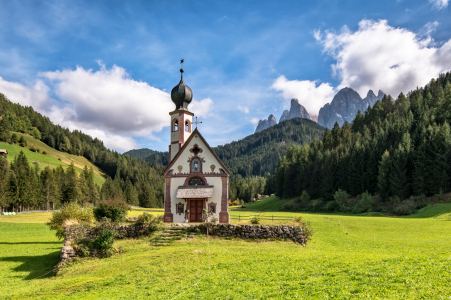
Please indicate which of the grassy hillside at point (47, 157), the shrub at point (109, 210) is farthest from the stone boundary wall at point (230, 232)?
the grassy hillside at point (47, 157)

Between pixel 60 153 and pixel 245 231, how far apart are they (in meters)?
175

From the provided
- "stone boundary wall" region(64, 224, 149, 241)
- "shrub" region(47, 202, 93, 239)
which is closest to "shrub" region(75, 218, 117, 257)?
"stone boundary wall" region(64, 224, 149, 241)

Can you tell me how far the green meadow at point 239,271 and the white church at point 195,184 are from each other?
7174mm

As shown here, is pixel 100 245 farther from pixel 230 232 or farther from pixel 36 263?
pixel 230 232

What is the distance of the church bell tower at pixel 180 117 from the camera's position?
36.3 m

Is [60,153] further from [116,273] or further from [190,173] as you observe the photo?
[116,273]

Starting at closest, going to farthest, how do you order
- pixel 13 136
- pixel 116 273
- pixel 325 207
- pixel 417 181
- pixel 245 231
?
pixel 116 273
pixel 245 231
pixel 417 181
pixel 325 207
pixel 13 136

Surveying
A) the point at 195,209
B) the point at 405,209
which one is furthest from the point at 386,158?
the point at 195,209

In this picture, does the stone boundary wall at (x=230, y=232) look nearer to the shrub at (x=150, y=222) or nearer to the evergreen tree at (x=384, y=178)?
the shrub at (x=150, y=222)

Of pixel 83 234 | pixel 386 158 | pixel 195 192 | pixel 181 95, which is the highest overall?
pixel 181 95

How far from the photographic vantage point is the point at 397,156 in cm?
5956

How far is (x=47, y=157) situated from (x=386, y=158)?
154930 millimetres

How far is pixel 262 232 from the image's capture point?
2494 centimetres

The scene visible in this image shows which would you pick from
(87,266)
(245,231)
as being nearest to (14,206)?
(87,266)
